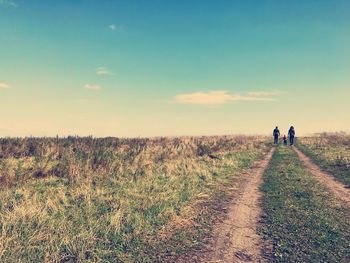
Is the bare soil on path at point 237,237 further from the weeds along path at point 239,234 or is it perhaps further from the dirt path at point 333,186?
the dirt path at point 333,186

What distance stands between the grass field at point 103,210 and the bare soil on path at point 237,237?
0.40m

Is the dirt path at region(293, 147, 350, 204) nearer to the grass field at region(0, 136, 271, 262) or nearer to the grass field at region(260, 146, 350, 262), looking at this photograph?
the grass field at region(260, 146, 350, 262)

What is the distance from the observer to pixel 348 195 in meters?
10.9

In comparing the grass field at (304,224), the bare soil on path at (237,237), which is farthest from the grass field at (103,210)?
the grass field at (304,224)

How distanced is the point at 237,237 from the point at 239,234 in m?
0.22

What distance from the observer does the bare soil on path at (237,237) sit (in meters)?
5.50

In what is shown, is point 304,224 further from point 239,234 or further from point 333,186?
point 333,186

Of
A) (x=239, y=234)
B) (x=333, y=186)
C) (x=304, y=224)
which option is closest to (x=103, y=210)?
(x=239, y=234)

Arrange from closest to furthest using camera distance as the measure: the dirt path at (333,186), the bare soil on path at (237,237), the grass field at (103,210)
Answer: the bare soil on path at (237,237) → the grass field at (103,210) → the dirt path at (333,186)

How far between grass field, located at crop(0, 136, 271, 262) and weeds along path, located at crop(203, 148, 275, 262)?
0.45 meters

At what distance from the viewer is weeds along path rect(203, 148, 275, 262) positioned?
18.2 feet

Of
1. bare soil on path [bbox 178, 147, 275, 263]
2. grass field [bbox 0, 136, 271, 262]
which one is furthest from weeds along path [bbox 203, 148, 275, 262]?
grass field [bbox 0, 136, 271, 262]

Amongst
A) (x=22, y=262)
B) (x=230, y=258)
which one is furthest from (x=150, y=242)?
(x=22, y=262)

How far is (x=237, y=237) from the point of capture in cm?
651
